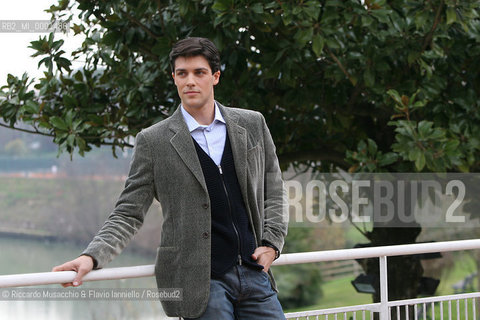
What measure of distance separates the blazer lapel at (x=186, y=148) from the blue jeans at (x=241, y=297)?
0.85 feet

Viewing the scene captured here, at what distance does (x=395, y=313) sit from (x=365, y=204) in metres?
3.09

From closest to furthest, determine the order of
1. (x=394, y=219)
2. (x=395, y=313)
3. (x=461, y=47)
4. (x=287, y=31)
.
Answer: (x=395, y=313)
(x=287, y=31)
(x=461, y=47)
(x=394, y=219)

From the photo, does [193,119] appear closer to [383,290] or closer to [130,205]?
[130,205]

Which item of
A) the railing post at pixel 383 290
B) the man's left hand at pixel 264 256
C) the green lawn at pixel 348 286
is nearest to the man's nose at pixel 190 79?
the man's left hand at pixel 264 256

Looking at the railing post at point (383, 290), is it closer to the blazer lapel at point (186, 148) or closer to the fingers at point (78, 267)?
the blazer lapel at point (186, 148)

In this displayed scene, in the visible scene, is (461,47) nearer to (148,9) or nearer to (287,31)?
(287,31)

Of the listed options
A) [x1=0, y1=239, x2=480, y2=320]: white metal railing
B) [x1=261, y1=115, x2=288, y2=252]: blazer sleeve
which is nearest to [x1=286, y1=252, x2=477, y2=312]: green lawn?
[x1=0, y1=239, x2=480, y2=320]: white metal railing

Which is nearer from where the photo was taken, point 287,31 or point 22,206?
point 287,31

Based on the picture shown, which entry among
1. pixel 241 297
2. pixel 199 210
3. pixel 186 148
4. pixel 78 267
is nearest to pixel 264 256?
pixel 241 297

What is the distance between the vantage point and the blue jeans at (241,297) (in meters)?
1.73

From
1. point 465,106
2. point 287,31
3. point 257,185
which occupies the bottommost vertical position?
point 257,185

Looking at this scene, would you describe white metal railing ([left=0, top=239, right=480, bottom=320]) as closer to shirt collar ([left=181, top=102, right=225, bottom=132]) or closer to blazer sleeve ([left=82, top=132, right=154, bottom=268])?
blazer sleeve ([left=82, top=132, right=154, bottom=268])

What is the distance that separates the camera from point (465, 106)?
14.4 ft

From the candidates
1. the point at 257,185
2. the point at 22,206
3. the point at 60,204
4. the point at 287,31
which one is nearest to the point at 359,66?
the point at 287,31
